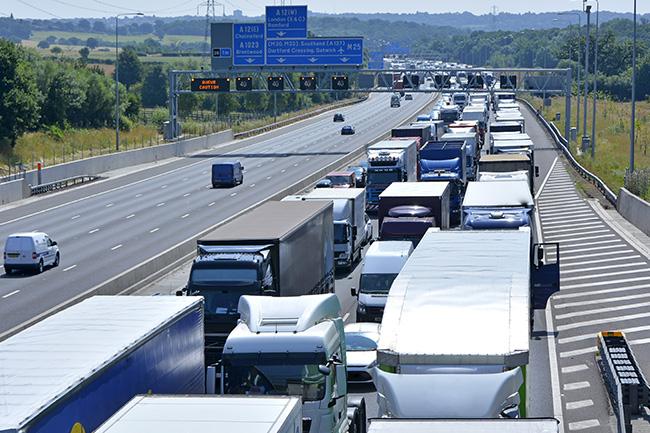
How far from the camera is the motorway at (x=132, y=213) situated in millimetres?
39219

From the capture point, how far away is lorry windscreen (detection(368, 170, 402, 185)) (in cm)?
5394

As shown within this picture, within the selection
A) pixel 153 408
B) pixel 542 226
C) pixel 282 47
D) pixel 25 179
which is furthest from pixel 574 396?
pixel 282 47

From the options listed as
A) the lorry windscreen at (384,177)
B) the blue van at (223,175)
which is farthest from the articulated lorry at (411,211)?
the blue van at (223,175)

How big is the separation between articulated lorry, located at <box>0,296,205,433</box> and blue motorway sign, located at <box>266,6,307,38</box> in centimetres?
7177

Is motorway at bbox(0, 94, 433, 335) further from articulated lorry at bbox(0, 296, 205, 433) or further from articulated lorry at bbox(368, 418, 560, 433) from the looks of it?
articulated lorry at bbox(368, 418, 560, 433)

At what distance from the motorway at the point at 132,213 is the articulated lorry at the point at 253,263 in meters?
7.64

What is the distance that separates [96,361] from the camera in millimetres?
14992

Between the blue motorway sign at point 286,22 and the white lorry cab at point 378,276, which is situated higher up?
the blue motorway sign at point 286,22

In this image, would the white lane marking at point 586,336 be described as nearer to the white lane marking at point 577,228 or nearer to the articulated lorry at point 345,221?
the articulated lorry at point 345,221

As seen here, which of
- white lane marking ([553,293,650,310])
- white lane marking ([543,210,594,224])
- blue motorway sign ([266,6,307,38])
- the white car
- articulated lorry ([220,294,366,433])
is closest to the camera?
articulated lorry ([220,294,366,433])

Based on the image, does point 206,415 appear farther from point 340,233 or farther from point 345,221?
point 345,221

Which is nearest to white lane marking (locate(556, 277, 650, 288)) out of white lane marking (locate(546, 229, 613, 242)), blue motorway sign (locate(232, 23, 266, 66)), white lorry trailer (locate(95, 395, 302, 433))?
white lane marking (locate(546, 229, 613, 242))

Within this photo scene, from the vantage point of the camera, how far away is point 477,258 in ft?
72.4

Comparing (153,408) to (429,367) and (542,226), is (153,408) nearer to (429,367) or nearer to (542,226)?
(429,367)
